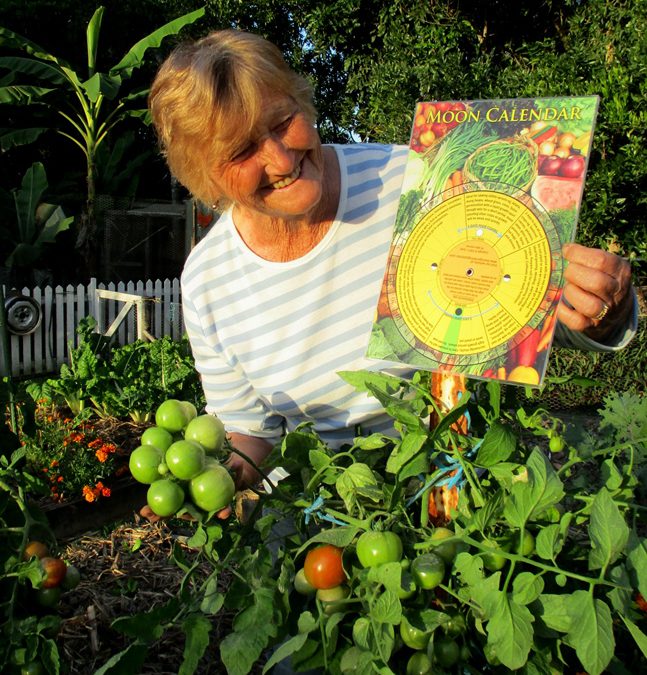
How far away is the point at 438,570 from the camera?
2.73ft

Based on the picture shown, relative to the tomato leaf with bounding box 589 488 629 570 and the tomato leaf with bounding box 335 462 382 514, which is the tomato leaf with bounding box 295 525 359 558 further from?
the tomato leaf with bounding box 589 488 629 570

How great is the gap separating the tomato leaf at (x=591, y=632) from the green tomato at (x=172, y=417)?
65cm

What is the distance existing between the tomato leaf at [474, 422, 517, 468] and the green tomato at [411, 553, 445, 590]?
0.49ft

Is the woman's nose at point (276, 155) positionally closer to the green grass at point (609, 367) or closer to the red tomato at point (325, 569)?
the red tomato at point (325, 569)

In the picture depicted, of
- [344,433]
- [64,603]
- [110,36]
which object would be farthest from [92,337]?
[110,36]

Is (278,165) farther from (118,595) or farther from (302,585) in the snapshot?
(118,595)

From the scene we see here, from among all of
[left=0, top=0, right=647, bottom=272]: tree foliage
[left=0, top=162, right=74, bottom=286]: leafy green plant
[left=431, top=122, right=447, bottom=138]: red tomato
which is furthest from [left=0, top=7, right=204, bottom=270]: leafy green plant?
[left=431, top=122, right=447, bottom=138]: red tomato

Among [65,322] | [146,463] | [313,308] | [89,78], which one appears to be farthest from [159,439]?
[89,78]

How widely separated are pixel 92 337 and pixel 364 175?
4.09 metres

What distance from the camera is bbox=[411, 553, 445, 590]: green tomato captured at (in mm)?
Result: 829

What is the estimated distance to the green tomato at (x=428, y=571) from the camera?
829mm

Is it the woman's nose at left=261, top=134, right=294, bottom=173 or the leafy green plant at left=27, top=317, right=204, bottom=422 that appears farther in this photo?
the leafy green plant at left=27, top=317, right=204, bottom=422

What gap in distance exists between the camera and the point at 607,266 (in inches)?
40.0

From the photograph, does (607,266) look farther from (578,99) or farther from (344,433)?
(344,433)
